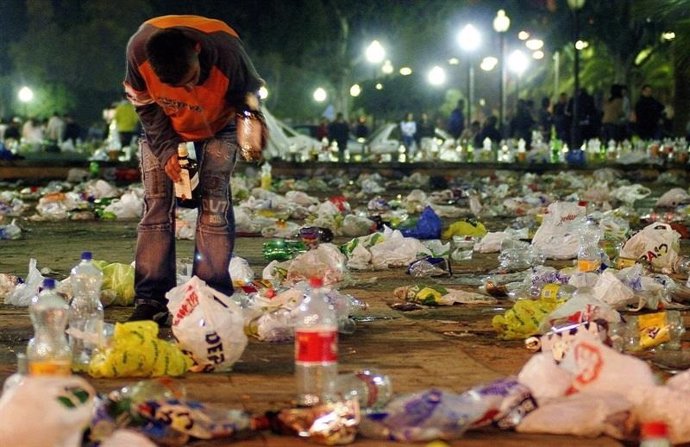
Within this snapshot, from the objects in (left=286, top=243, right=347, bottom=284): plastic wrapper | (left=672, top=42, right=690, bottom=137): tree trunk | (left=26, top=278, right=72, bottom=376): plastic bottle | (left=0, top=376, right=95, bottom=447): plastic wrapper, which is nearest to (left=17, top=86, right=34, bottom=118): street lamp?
(left=672, top=42, right=690, bottom=137): tree trunk

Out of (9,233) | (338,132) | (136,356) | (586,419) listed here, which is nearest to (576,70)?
(338,132)

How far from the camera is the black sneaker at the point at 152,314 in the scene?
688 centimetres

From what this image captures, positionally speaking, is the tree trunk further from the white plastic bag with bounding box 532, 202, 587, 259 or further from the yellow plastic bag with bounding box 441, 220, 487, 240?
the white plastic bag with bounding box 532, 202, 587, 259

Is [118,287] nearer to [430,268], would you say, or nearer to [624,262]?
[430,268]

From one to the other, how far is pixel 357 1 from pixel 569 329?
50.4 metres

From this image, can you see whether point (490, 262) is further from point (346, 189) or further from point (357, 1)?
point (357, 1)

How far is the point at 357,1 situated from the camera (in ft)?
182

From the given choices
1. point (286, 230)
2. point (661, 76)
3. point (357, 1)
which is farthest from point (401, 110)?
point (286, 230)

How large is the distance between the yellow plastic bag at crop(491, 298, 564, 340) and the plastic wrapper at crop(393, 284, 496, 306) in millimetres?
1180

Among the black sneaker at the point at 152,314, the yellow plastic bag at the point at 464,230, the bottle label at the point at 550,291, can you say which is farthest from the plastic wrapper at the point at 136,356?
the yellow plastic bag at the point at 464,230

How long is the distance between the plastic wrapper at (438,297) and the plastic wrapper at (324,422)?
3.53m

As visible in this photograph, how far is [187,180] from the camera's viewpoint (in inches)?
269

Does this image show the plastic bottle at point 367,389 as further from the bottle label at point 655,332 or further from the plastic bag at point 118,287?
the plastic bag at point 118,287

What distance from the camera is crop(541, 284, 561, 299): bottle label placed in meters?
7.51
